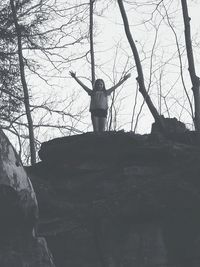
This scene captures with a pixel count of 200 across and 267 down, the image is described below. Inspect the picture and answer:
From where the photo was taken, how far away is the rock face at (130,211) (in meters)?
9.39

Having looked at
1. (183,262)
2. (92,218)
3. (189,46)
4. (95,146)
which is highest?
(189,46)

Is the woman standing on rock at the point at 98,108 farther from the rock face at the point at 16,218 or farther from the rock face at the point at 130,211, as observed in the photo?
the rock face at the point at 16,218

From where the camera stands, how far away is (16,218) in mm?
4242

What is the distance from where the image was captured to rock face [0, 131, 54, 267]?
4.12 meters

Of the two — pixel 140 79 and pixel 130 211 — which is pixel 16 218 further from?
pixel 140 79

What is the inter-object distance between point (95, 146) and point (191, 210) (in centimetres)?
252

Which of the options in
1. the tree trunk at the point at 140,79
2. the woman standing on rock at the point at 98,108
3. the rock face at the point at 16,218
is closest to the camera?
the rock face at the point at 16,218

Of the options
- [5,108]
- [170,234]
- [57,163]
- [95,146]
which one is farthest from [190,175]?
[5,108]

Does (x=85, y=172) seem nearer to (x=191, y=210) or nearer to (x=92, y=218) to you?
(x=92, y=218)

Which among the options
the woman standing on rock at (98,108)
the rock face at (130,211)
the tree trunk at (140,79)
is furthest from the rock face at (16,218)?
the woman standing on rock at (98,108)

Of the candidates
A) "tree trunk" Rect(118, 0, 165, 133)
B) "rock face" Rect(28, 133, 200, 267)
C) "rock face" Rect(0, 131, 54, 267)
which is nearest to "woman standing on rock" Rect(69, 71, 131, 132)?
"tree trunk" Rect(118, 0, 165, 133)

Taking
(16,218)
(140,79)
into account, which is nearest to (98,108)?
(140,79)

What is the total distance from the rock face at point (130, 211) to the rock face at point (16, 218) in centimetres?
520

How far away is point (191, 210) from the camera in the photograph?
9781 millimetres
